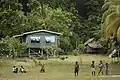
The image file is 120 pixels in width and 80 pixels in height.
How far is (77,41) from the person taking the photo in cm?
6022

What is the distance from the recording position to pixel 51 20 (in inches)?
2132

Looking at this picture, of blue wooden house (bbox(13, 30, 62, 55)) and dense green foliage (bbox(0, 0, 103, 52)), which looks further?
dense green foliage (bbox(0, 0, 103, 52))

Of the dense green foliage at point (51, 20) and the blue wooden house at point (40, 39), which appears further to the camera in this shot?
the dense green foliage at point (51, 20)

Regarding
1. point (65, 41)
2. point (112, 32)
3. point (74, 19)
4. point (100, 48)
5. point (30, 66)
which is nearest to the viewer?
point (112, 32)

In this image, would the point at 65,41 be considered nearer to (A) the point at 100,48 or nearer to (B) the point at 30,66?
(A) the point at 100,48

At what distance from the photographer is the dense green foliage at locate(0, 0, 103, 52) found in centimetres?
4981

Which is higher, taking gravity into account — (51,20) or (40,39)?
(51,20)

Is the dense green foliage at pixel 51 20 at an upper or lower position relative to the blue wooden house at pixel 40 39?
upper

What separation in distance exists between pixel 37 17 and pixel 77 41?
9163mm

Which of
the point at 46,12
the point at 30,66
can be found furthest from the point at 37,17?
the point at 30,66

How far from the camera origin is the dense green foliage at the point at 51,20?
49812 millimetres

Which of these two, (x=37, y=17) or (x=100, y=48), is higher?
(x=37, y=17)

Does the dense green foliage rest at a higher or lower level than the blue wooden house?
higher

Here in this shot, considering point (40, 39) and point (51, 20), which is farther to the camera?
point (51, 20)
